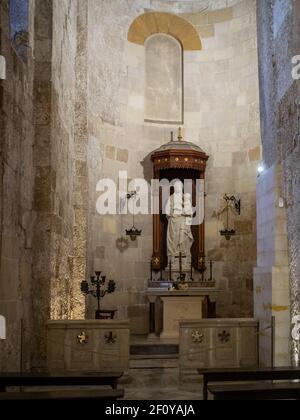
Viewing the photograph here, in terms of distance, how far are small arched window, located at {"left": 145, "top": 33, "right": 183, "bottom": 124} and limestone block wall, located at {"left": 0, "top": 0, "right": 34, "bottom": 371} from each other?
17.7 ft

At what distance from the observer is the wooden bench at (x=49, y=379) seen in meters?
4.52

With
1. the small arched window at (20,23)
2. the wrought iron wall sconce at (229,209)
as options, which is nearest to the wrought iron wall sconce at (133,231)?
the wrought iron wall sconce at (229,209)

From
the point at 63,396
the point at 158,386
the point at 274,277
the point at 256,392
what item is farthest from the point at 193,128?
the point at 63,396

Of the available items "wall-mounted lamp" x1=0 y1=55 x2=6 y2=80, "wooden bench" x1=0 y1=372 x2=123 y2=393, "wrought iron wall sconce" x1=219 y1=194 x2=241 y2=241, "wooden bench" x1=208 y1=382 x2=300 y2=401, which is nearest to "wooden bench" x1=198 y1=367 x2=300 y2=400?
"wooden bench" x1=208 y1=382 x2=300 y2=401

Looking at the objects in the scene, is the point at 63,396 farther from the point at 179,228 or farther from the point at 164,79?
the point at 164,79

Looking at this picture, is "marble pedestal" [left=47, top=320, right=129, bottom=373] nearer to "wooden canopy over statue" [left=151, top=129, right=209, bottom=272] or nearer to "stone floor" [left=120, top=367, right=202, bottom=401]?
"stone floor" [left=120, top=367, right=202, bottom=401]

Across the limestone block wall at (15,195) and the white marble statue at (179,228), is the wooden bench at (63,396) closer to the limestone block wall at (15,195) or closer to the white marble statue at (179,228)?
the limestone block wall at (15,195)

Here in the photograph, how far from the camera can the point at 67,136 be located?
910 cm

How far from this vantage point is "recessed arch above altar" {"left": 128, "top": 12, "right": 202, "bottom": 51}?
12375 mm

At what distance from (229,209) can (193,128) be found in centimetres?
185

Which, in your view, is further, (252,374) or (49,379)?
(252,374)

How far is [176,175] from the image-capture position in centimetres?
1190

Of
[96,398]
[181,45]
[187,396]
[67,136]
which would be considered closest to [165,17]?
[181,45]

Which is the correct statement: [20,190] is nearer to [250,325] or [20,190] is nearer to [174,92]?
[250,325]
